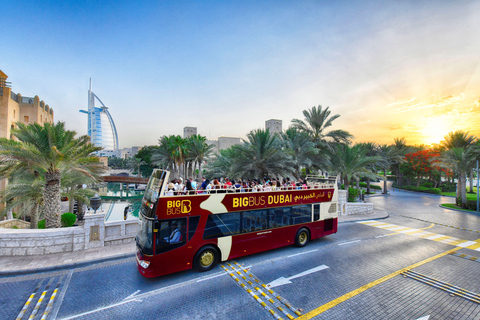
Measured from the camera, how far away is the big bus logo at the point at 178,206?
284 inches

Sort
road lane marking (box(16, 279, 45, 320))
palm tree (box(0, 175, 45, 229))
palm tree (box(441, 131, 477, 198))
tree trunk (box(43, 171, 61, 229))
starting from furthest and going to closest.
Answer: palm tree (box(441, 131, 477, 198)) → palm tree (box(0, 175, 45, 229)) → tree trunk (box(43, 171, 61, 229)) → road lane marking (box(16, 279, 45, 320))

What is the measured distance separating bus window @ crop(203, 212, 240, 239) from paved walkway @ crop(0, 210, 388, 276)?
3.84 metres

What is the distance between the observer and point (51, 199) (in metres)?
11.0

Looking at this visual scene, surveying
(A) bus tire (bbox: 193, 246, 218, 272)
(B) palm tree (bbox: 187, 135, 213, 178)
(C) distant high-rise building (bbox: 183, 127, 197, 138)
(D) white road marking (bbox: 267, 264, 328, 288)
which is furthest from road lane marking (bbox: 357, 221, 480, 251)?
(C) distant high-rise building (bbox: 183, 127, 197, 138)

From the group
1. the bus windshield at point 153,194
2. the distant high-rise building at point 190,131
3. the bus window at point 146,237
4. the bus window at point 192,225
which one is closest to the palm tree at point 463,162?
the bus window at point 192,225

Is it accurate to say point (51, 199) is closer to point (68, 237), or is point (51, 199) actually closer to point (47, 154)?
point (47, 154)

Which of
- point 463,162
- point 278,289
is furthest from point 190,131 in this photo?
point 278,289

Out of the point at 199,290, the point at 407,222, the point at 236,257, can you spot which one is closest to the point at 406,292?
the point at 236,257

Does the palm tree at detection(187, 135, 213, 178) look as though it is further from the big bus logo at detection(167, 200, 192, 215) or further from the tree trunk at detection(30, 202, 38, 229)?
the big bus logo at detection(167, 200, 192, 215)

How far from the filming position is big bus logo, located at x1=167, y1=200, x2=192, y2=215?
721 centimetres

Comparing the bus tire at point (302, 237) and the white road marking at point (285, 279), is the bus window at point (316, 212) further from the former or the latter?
the white road marking at point (285, 279)

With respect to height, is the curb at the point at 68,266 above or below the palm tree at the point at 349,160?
below

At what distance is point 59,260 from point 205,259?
572cm

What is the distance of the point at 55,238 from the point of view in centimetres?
917
